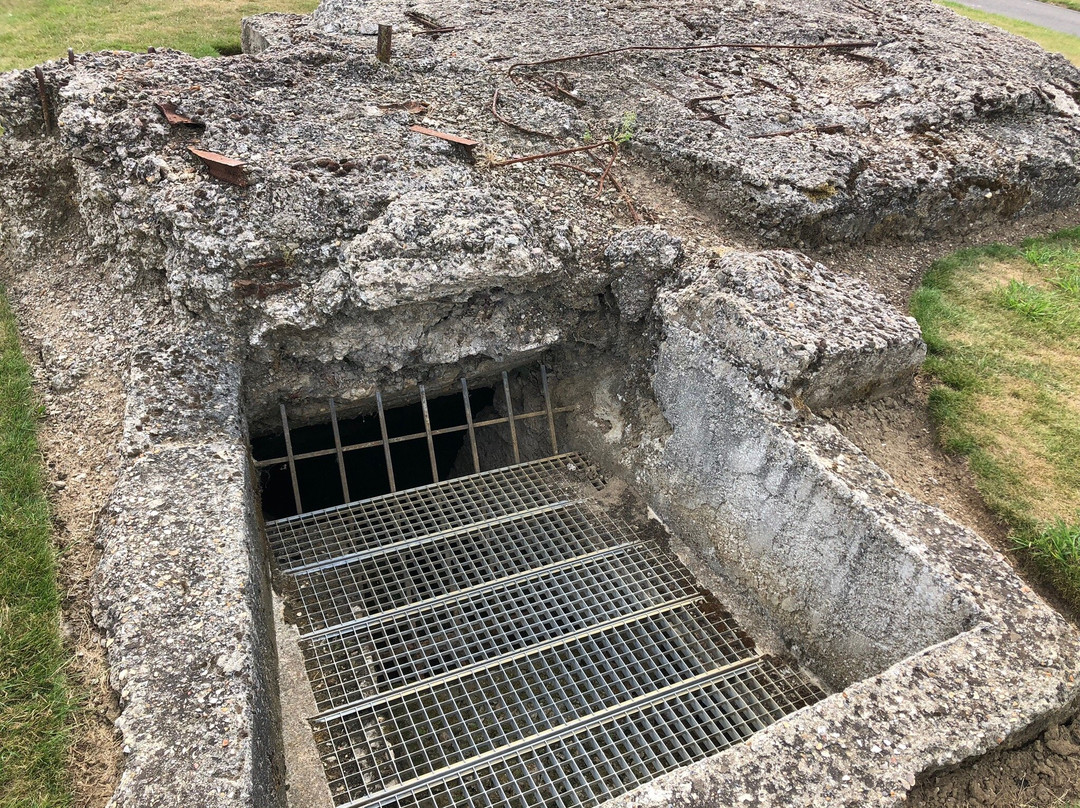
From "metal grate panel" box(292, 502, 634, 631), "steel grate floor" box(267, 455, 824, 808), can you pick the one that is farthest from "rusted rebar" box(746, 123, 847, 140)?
"metal grate panel" box(292, 502, 634, 631)

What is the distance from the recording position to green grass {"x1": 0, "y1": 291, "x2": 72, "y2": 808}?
7.66 ft

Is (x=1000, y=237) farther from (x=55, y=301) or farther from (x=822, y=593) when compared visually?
(x=55, y=301)

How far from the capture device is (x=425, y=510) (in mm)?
4094

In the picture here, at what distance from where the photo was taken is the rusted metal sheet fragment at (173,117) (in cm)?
404

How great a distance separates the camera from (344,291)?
3641mm

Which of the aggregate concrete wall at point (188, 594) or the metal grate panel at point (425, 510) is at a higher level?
the aggregate concrete wall at point (188, 594)

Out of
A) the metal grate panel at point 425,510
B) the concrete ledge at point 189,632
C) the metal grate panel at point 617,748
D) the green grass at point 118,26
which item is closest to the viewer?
the concrete ledge at point 189,632

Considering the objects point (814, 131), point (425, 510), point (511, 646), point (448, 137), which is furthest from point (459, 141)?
point (511, 646)

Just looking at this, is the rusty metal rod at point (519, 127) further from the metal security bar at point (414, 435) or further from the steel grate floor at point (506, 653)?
the steel grate floor at point (506, 653)

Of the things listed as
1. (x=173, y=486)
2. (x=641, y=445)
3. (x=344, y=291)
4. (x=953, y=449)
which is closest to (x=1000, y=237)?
(x=953, y=449)

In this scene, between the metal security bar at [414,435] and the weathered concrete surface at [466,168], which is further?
the metal security bar at [414,435]

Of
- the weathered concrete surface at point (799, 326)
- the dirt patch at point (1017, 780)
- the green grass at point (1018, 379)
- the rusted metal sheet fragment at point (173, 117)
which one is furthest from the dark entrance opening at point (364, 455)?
the dirt patch at point (1017, 780)

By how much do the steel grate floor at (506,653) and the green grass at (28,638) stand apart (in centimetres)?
91

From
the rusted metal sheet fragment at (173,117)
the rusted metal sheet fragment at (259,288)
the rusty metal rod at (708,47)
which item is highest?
the rusty metal rod at (708,47)
